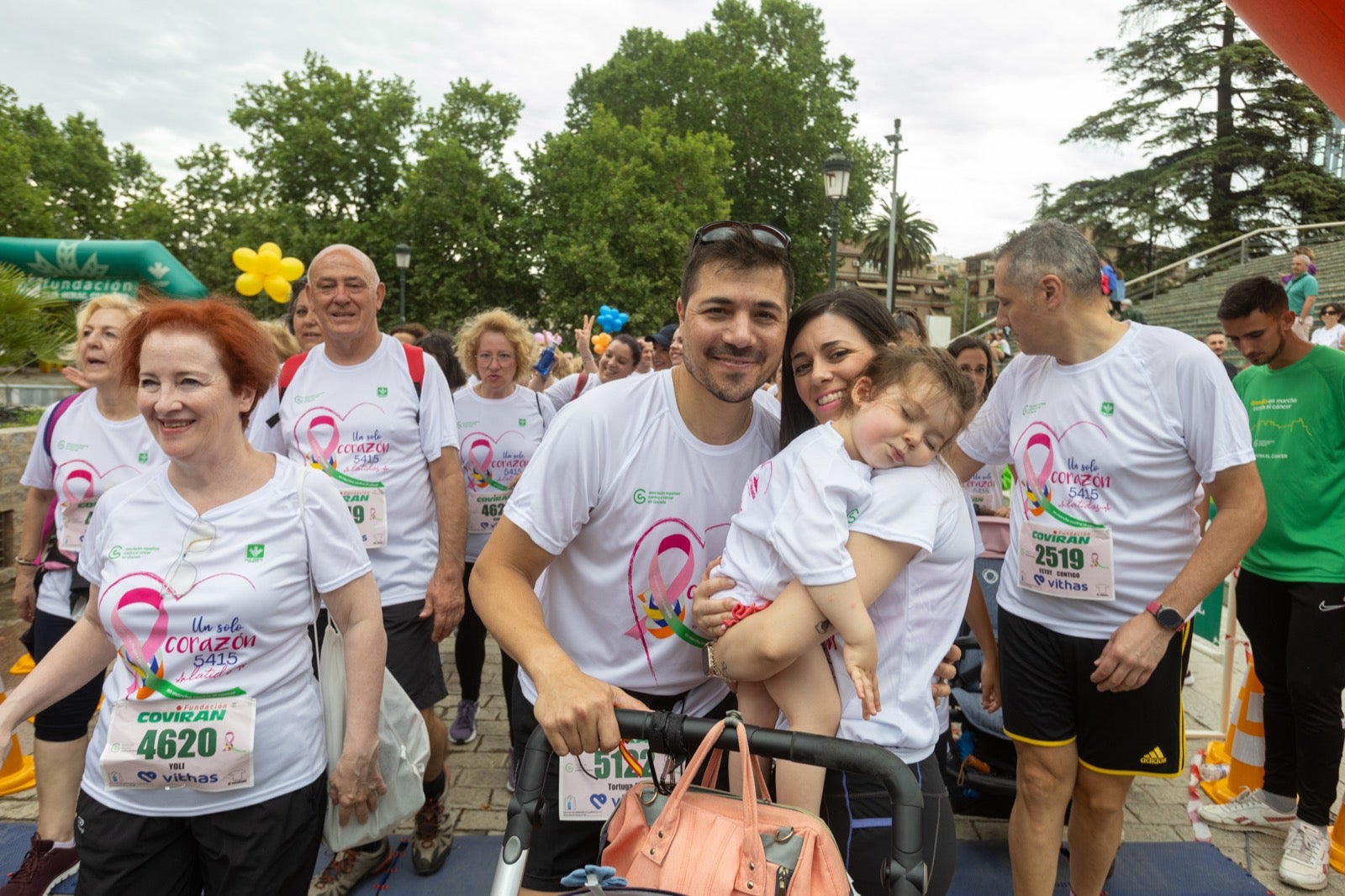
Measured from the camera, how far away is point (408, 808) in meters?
2.57

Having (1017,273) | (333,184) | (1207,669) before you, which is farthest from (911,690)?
(333,184)

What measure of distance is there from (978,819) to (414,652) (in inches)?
112

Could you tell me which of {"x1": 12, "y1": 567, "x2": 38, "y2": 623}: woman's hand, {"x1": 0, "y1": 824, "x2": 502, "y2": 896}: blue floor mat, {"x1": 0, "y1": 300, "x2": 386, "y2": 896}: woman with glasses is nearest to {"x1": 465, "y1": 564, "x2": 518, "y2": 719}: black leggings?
{"x1": 0, "y1": 824, "x2": 502, "y2": 896}: blue floor mat

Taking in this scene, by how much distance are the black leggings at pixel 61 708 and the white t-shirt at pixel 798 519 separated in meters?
2.90

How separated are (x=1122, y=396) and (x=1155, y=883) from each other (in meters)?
2.24

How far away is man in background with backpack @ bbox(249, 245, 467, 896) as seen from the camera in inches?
144

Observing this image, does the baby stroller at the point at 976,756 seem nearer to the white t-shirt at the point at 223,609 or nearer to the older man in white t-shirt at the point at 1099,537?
the older man in white t-shirt at the point at 1099,537

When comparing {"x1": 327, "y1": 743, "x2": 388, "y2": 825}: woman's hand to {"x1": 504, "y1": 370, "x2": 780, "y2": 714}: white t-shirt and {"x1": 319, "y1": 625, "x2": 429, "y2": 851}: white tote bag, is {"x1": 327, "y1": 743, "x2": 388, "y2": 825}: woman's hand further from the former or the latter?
{"x1": 504, "y1": 370, "x2": 780, "y2": 714}: white t-shirt

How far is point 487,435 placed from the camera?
535cm

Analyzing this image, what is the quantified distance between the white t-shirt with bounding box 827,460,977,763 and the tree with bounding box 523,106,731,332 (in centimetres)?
2925

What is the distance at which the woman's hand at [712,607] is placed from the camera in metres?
1.89

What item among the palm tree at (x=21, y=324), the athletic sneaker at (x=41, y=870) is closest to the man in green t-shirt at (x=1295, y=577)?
the athletic sneaker at (x=41, y=870)

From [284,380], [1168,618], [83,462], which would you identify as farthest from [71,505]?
[1168,618]

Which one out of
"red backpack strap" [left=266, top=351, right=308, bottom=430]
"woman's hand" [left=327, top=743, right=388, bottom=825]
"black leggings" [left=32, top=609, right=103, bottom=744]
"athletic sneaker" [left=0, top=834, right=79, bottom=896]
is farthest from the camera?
"red backpack strap" [left=266, top=351, right=308, bottom=430]
